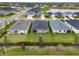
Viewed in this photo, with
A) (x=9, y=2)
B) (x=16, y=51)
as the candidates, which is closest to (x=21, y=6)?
(x=9, y=2)

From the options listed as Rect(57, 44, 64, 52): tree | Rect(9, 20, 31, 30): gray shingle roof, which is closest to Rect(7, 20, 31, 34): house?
Rect(9, 20, 31, 30): gray shingle roof

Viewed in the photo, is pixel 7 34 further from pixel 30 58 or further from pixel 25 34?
pixel 30 58

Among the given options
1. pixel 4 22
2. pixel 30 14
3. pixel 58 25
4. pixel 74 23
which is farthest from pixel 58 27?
pixel 4 22

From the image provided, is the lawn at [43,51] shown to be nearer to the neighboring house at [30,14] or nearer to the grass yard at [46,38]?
the grass yard at [46,38]

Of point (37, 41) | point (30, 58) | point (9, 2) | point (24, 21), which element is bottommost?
point (30, 58)

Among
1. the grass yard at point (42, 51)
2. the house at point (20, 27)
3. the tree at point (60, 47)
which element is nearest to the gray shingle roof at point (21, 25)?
the house at point (20, 27)

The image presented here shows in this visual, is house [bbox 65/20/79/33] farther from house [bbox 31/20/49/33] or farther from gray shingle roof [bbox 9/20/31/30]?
gray shingle roof [bbox 9/20/31/30]
